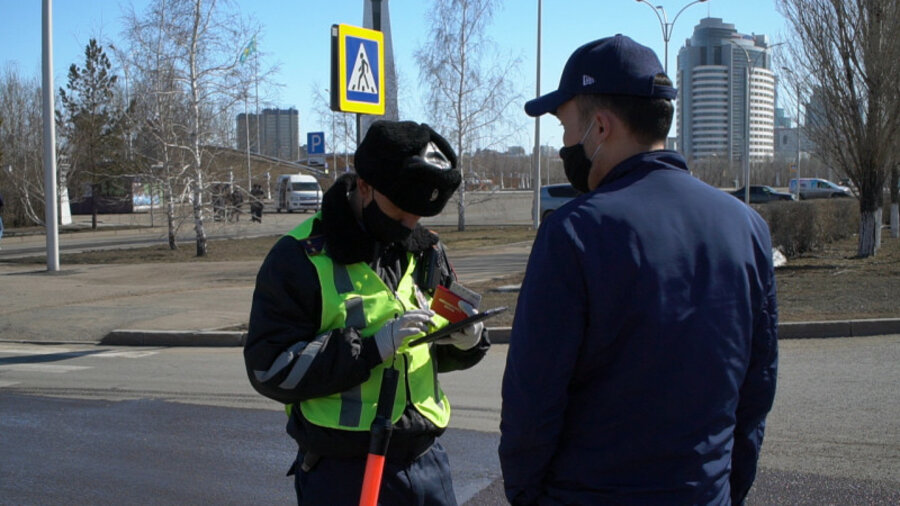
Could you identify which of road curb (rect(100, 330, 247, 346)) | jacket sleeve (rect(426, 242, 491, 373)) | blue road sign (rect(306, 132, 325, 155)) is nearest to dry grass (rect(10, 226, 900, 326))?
road curb (rect(100, 330, 247, 346))

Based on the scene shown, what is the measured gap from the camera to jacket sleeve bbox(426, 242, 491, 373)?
2.83 metres

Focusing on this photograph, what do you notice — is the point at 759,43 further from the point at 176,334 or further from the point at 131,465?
the point at 131,465

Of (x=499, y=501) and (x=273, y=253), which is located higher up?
(x=273, y=253)

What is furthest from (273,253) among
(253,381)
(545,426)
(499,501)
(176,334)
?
(176,334)

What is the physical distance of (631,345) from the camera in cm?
182

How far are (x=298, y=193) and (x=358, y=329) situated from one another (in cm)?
4841

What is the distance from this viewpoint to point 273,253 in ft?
8.14

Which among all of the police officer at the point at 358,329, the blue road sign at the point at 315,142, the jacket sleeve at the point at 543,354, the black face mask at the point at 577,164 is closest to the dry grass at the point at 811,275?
the blue road sign at the point at 315,142

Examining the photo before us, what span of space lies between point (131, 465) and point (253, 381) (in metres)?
3.70

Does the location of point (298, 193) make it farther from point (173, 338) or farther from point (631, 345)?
point (631, 345)

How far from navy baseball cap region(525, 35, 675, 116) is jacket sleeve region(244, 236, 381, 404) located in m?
0.89

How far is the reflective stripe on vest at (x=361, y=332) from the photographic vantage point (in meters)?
2.44

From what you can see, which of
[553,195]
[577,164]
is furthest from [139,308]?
[553,195]

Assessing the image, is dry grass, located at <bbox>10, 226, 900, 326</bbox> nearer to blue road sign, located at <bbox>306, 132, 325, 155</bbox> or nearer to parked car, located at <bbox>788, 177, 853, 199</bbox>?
blue road sign, located at <bbox>306, 132, 325, 155</bbox>
